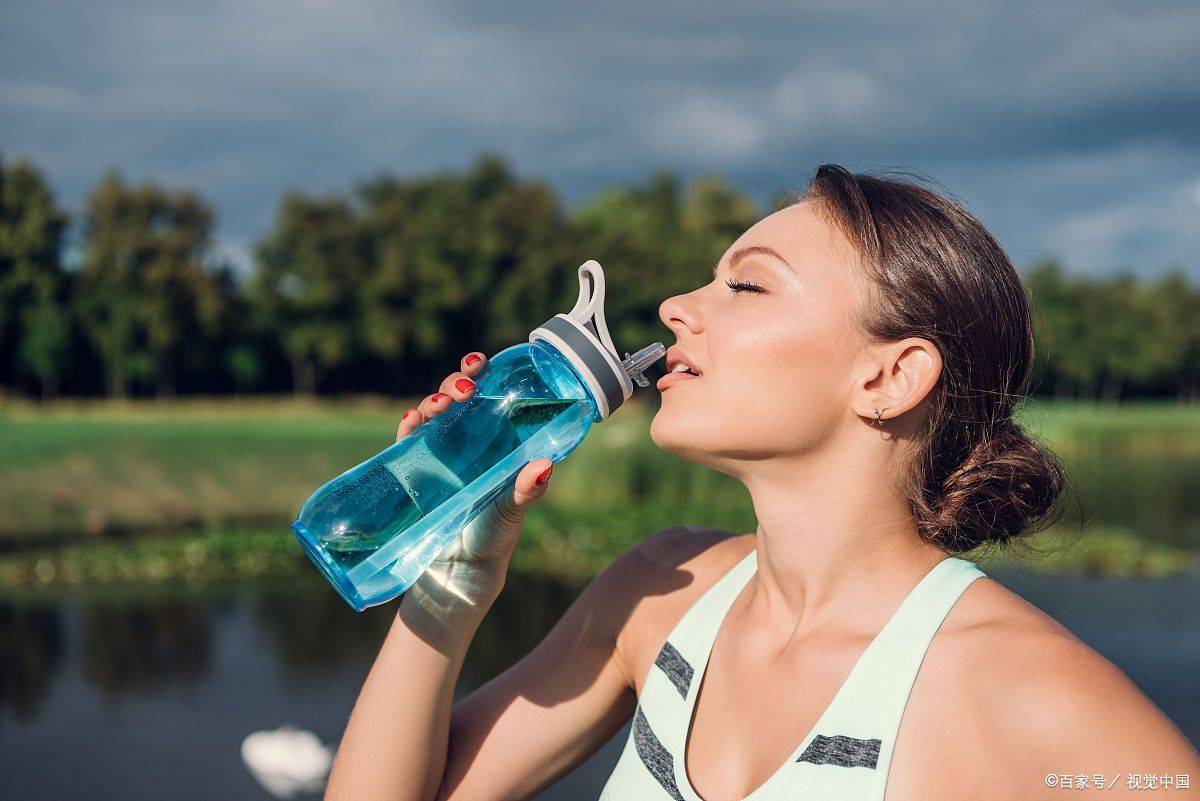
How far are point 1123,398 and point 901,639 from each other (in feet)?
197

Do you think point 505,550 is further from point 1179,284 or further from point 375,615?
point 1179,284

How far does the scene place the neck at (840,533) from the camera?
1.65m

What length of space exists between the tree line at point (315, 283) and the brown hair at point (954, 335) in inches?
951

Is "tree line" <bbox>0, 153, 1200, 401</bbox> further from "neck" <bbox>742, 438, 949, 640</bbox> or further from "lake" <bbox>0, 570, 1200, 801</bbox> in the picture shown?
"neck" <bbox>742, 438, 949, 640</bbox>

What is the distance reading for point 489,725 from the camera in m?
1.89

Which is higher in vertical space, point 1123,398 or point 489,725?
point 489,725

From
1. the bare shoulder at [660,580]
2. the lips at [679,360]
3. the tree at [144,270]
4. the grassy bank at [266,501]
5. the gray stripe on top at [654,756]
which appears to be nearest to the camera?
the gray stripe on top at [654,756]

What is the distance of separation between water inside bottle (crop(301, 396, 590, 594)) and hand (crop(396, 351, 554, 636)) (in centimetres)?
3

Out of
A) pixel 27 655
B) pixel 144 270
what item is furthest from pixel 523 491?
pixel 144 270

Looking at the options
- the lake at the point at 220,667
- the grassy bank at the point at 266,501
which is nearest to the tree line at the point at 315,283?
the grassy bank at the point at 266,501

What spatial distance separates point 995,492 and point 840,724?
1.89ft

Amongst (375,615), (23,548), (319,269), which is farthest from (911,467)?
(319,269)

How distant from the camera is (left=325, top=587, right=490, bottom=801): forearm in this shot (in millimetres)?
1741

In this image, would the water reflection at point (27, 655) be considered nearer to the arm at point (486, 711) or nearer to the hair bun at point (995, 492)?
the arm at point (486, 711)
